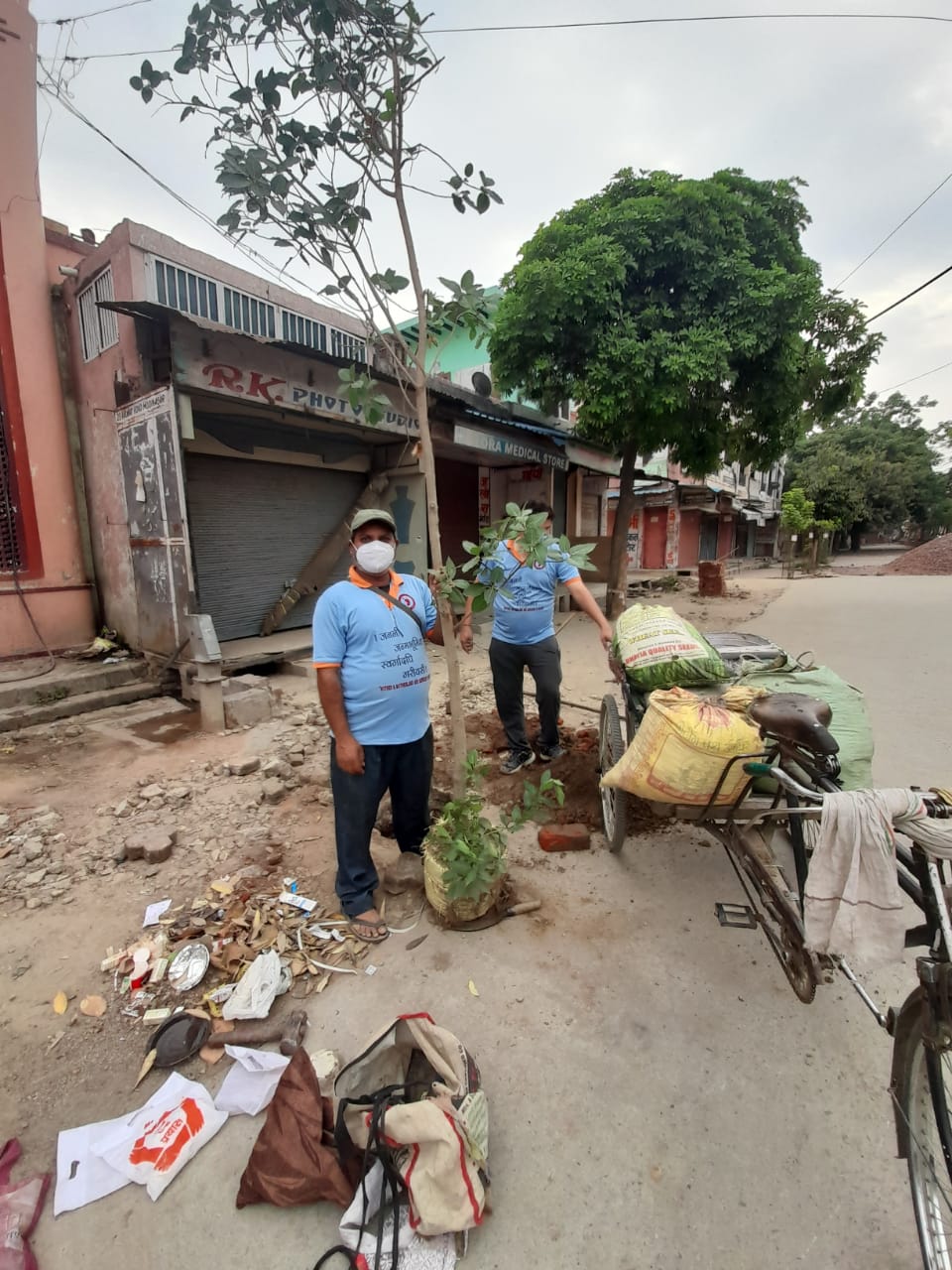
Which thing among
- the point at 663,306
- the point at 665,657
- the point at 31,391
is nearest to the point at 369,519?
the point at 665,657

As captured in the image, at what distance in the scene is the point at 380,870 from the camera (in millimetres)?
2941

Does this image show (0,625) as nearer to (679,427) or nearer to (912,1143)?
(912,1143)

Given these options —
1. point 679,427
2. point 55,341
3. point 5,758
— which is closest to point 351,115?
point 5,758

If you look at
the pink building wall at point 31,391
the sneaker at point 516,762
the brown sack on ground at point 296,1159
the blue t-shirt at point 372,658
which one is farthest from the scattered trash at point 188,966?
the pink building wall at point 31,391

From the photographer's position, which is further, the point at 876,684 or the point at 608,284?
the point at 608,284

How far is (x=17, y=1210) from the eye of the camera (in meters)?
1.47

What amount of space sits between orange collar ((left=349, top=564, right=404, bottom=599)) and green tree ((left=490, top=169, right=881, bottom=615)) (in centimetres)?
652

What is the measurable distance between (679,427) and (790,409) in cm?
189

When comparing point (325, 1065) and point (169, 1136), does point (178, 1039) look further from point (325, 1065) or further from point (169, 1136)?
point (325, 1065)

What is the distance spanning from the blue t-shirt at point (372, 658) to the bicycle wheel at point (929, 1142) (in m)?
1.85

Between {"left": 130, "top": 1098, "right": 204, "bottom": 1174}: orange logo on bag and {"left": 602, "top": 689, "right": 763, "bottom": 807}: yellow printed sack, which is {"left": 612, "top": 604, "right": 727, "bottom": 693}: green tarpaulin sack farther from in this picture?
{"left": 130, "top": 1098, "right": 204, "bottom": 1174}: orange logo on bag

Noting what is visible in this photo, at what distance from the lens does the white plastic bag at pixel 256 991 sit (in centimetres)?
205

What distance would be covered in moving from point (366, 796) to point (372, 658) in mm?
597

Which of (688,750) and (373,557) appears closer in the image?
(688,750)
